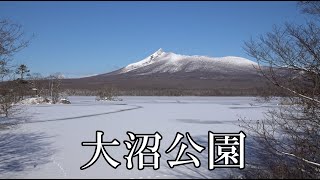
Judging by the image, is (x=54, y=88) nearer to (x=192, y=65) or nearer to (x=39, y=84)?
(x=39, y=84)

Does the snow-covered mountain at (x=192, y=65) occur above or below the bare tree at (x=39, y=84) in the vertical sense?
above

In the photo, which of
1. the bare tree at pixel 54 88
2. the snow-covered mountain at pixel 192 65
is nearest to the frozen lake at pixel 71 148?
the bare tree at pixel 54 88

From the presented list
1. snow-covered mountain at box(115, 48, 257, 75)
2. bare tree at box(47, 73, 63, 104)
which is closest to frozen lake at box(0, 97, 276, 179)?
bare tree at box(47, 73, 63, 104)

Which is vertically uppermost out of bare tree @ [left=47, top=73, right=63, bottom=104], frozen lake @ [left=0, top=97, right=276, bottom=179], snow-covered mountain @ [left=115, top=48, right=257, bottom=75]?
snow-covered mountain @ [left=115, top=48, right=257, bottom=75]

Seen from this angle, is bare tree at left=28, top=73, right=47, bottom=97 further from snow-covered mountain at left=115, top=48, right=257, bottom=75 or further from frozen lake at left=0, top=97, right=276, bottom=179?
snow-covered mountain at left=115, top=48, right=257, bottom=75

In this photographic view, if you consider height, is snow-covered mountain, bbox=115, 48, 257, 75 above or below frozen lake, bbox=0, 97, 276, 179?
above

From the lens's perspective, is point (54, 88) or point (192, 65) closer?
point (54, 88)

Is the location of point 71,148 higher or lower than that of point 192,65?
lower

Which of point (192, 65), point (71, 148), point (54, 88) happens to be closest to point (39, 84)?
point (54, 88)

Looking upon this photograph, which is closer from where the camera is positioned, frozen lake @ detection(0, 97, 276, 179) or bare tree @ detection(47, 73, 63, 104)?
frozen lake @ detection(0, 97, 276, 179)

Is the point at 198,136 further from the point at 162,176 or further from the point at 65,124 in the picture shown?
the point at 65,124

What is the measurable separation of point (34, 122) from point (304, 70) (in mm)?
13154

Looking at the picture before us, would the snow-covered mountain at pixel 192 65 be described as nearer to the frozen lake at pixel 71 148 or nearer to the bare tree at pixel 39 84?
the bare tree at pixel 39 84

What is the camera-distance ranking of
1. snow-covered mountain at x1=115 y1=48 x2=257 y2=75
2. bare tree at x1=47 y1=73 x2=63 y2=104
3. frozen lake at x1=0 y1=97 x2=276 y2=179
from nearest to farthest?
1. frozen lake at x1=0 y1=97 x2=276 y2=179
2. bare tree at x1=47 y1=73 x2=63 y2=104
3. snow-covered mountain at x1=115 y1=48 x2=257 y2=75
